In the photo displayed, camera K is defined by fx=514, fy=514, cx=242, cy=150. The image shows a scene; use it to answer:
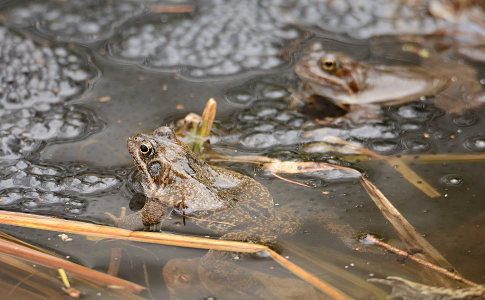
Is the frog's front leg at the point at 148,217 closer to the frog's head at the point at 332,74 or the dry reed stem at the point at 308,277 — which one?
the dry reed stem at the point at 308,277

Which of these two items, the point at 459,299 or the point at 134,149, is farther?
the point at 134,149

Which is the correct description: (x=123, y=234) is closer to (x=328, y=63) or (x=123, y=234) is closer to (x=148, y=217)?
(x=148, y=217)

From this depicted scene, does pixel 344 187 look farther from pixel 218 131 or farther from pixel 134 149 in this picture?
pixel 134 149

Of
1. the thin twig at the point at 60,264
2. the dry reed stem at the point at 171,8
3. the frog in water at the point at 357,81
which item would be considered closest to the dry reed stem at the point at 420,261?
the thin twig at the point at 60,264

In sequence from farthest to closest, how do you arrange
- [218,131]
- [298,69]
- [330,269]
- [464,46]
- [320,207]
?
[464,46], [298,69], [218,131], [320,207], [330,269]

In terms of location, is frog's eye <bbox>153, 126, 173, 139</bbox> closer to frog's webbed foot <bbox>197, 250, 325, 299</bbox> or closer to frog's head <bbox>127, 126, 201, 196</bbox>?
frog's head <bbox>127, 126, 201, 196</bbox>

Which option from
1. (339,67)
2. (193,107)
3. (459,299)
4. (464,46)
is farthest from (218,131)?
(464,46)
